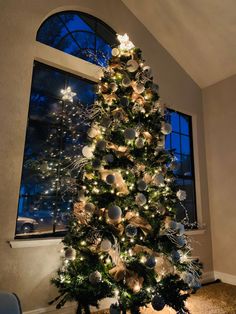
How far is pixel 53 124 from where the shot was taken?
A: 9.05 feet

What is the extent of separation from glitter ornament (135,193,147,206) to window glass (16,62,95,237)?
87 cm

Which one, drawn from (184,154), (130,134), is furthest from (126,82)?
(184,154)

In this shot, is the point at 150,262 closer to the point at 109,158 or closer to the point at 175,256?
the point at 175,256

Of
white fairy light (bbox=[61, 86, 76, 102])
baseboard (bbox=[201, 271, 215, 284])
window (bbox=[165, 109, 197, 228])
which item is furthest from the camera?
window (bbox=[165, 109, 197, 228])

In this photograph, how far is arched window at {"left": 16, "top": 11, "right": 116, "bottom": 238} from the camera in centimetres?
252

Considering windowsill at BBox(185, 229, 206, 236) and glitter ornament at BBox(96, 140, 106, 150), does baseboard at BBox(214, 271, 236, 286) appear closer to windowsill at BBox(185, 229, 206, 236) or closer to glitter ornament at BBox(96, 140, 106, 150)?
windowsill at BBox(185, 229, 206, 236)

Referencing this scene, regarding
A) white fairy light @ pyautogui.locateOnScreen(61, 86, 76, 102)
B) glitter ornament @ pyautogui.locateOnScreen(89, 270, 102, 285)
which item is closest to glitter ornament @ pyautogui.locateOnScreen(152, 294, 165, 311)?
glitter ornament @ pyautogui.locateOnScreen(89, 270, 102, 285)

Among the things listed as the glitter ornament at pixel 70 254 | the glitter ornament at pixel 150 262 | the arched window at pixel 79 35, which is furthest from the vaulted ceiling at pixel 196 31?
the glitter ornament at pixel 70 254

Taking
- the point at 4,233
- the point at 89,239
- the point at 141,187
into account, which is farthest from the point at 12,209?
the point at 141,187

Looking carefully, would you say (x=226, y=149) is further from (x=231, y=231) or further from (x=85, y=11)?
(x=85, y=11)

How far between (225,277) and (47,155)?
2954 millimetres

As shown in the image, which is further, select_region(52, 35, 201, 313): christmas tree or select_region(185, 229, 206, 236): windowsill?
select_region(185, 229, 206, 236): windowsill

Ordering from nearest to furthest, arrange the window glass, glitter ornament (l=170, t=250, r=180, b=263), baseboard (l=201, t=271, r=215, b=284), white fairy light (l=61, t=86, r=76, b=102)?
1. glitter ornament (l=170, t=250, r=180, b=263)
2. the window glass
3. white fairy light (l=61, t=86, r=76, b=102)
4. baseboard (l=201, t=271, r=215, b=284)

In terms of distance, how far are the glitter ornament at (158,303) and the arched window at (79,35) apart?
8.06 feet
